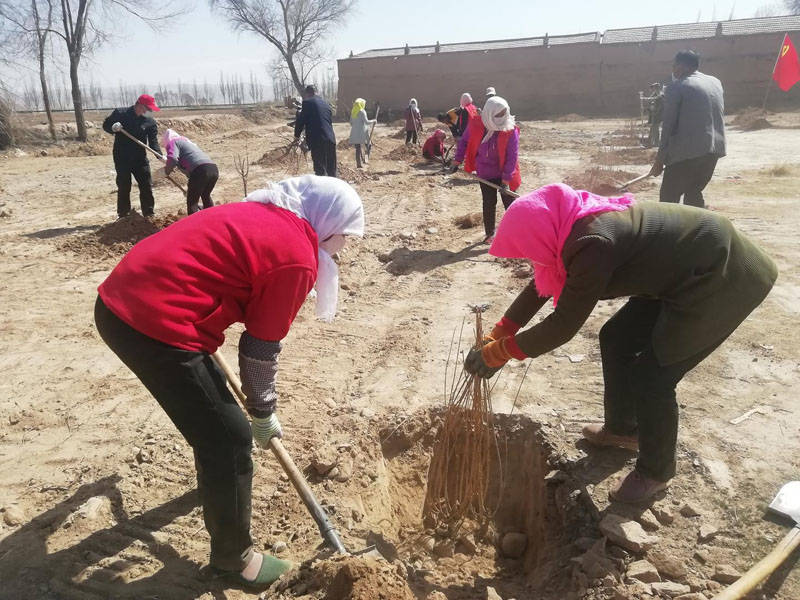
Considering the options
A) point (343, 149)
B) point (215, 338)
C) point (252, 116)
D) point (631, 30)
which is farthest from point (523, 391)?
point (631, 30)

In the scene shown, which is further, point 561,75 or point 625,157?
point 561,75

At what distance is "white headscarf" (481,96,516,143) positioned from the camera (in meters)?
5.92

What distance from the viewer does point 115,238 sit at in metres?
6.70

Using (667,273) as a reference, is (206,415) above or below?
below

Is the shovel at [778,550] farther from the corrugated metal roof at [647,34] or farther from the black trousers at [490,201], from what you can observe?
the corrugated metal roof at [647,34]

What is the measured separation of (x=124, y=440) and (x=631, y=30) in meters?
29.7

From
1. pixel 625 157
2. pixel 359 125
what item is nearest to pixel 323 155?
pixel 359 125

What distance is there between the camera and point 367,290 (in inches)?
211

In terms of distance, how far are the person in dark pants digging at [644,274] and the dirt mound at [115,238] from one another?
5.36 m

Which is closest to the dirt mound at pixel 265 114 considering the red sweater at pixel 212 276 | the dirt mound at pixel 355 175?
the dirt mound at pixel 355 175

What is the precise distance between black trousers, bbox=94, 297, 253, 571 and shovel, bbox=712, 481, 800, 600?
5.35 ft

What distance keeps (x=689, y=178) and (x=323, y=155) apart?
5.24 meters

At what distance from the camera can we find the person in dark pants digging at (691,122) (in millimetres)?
5273

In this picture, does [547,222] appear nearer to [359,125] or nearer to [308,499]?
[308,499]
